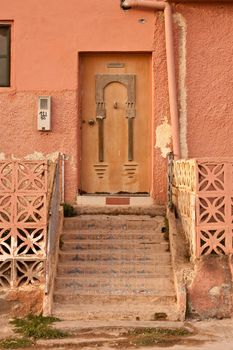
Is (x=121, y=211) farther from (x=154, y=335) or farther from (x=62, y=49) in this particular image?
(x=154, y=335)

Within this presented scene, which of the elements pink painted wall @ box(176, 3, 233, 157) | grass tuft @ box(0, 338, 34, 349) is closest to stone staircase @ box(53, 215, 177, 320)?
grass tuft @ box(0, 338, 34, 349)

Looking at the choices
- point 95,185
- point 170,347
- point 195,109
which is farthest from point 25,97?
point 170,347

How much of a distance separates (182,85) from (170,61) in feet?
1.51

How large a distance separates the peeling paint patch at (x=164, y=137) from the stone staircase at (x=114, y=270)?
1.18 meters

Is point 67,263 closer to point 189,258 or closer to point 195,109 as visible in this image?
point 189,258

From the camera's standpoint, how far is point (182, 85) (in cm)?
1016

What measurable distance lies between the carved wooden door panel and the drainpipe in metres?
0.55

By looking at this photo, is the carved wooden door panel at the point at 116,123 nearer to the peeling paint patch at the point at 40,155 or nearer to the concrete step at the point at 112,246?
the peeling paint patch at the point at 40,155

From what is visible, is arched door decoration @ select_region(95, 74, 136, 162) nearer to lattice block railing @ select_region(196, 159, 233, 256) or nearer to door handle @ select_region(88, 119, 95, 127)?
door handle @ select_region(88, 119, 95, 127)

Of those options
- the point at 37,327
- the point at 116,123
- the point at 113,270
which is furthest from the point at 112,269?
the point at 116,123

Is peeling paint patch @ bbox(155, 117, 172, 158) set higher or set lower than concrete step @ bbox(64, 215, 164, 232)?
higher

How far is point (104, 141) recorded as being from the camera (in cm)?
1041

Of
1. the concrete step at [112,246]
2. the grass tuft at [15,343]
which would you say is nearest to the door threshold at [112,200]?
the concrete step at [112,246]

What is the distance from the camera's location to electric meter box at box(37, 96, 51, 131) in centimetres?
1008
